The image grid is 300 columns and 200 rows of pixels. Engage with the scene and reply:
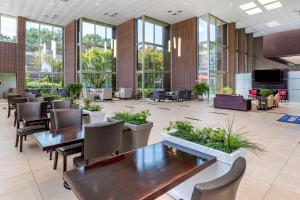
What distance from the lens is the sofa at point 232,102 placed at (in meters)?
8.89

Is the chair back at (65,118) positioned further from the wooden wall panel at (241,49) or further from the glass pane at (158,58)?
the wooden wall panel at (241,49)

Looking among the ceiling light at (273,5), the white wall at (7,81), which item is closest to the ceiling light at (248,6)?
the ceiling light at (273,5)

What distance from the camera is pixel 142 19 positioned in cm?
1469

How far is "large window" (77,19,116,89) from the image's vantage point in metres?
15.1

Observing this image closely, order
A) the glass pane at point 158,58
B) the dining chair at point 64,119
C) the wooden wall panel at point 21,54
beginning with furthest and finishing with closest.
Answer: the glass pane at point 158,58
the wooden wall panel at point 21,54
the dining chair at point 64,119

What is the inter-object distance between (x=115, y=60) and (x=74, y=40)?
350 cm

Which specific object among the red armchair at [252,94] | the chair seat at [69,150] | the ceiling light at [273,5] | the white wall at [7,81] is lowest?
the chair seat at [69,150]

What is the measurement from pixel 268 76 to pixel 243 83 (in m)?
1.85

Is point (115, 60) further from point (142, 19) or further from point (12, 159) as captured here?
point (12, 159)

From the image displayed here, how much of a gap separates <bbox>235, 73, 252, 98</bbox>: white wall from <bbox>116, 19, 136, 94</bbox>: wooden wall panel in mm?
8560

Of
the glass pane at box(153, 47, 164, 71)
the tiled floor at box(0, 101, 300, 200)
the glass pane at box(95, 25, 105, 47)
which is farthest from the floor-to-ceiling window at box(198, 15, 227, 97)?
the tiled floor at box(0, 101, 300, 200)

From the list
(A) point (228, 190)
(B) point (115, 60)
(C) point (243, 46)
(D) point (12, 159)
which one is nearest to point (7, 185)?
(D) point (12, 159)

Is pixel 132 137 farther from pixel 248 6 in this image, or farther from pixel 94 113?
pixel 248 6

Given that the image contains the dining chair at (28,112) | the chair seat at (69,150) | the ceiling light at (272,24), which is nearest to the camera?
the chair seat at (69,150)
